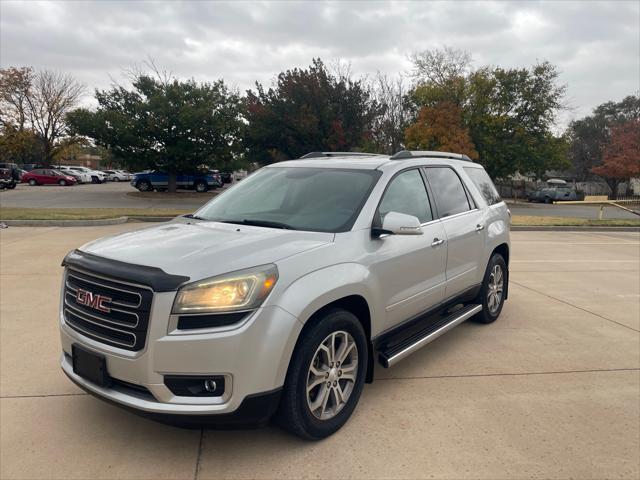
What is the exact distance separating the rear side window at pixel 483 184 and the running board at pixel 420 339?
1.33 metres

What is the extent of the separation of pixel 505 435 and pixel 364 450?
3.11 ft

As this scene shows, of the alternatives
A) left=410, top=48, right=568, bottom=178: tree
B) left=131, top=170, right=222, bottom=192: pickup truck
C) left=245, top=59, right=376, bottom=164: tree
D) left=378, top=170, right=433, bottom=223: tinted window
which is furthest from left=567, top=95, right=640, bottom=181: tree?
left=378, top=170, right=433, bottom=223: tinted window

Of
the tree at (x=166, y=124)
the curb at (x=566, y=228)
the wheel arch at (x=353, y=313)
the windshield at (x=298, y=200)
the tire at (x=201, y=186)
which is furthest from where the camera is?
the tire at (x=201, y=186)

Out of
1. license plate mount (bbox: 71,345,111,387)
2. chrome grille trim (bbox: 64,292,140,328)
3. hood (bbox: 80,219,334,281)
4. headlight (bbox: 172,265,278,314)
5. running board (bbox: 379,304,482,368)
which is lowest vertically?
running board (bbox: 379,304,482,368)

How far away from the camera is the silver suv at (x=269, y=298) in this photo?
250 centimetres

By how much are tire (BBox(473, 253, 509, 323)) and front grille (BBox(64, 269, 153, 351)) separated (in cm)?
362

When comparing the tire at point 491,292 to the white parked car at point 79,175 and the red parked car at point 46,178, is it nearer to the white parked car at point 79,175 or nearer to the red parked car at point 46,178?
the red parked car at point 46,178

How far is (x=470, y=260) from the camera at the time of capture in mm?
4672

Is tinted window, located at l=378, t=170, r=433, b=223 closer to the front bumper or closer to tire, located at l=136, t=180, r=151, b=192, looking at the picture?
the front bumper

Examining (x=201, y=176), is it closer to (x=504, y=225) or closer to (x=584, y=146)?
Answer: (x=504, y=225)

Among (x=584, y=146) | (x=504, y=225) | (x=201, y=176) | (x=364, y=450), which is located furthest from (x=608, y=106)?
(x=364, y=450)

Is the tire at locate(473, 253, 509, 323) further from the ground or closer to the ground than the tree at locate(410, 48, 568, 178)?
closer to the ground

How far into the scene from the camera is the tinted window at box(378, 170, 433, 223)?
3707 millimetres

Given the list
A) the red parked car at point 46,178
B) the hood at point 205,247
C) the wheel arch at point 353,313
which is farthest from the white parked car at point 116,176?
the wheel arch at point 353,313
